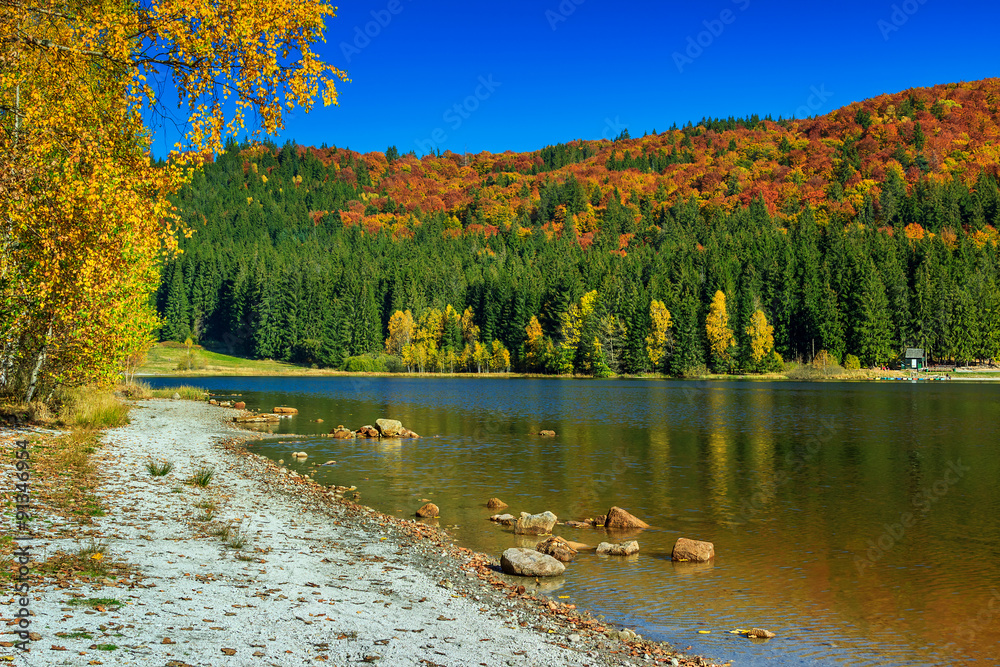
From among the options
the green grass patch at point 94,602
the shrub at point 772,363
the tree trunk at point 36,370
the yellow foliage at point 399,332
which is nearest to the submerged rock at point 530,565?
the green grass patch at point 94,602

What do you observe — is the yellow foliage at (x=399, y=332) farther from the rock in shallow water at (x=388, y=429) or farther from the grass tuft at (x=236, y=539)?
the grass tuft at (x=236, y=539)

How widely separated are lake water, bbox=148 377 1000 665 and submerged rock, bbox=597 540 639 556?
0.23 meters

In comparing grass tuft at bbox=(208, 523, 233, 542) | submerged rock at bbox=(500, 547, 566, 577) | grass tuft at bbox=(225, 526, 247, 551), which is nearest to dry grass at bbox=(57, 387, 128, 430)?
grass tuft at bbox=(208, 523, 233, 542)

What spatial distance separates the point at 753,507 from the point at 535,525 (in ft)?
29.5

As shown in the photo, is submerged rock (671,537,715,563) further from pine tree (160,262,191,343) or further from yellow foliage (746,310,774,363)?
pine tree (160,262,191,343)

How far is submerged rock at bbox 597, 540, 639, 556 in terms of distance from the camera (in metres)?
17.9

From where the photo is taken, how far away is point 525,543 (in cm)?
1908

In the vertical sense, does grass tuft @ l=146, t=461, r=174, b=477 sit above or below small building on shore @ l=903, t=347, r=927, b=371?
below

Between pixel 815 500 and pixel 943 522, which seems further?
pixel 815 500

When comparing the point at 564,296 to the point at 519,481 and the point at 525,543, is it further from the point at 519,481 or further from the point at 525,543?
the point at 525,543

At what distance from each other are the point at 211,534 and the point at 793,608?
12552 mm

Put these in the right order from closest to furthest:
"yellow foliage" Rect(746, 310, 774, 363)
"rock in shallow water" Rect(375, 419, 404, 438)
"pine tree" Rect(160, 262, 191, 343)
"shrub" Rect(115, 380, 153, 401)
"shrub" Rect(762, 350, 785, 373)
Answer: "rock in shallow water" Rect(375, 419, 404, 438) → "shrub" Rect(115, 380, 153, 401) → "yellow foliage" Rect(746, 310, 774, 363) → "shrub" Rect(762, 350, 785, 373) → "pine tree" Rect(160, 262, 191, 343)

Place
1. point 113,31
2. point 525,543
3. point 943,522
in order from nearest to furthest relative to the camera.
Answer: point 113,31 → point 525,543 → point 943,522

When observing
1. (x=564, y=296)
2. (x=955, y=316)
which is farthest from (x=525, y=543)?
(x=955, y=316)
